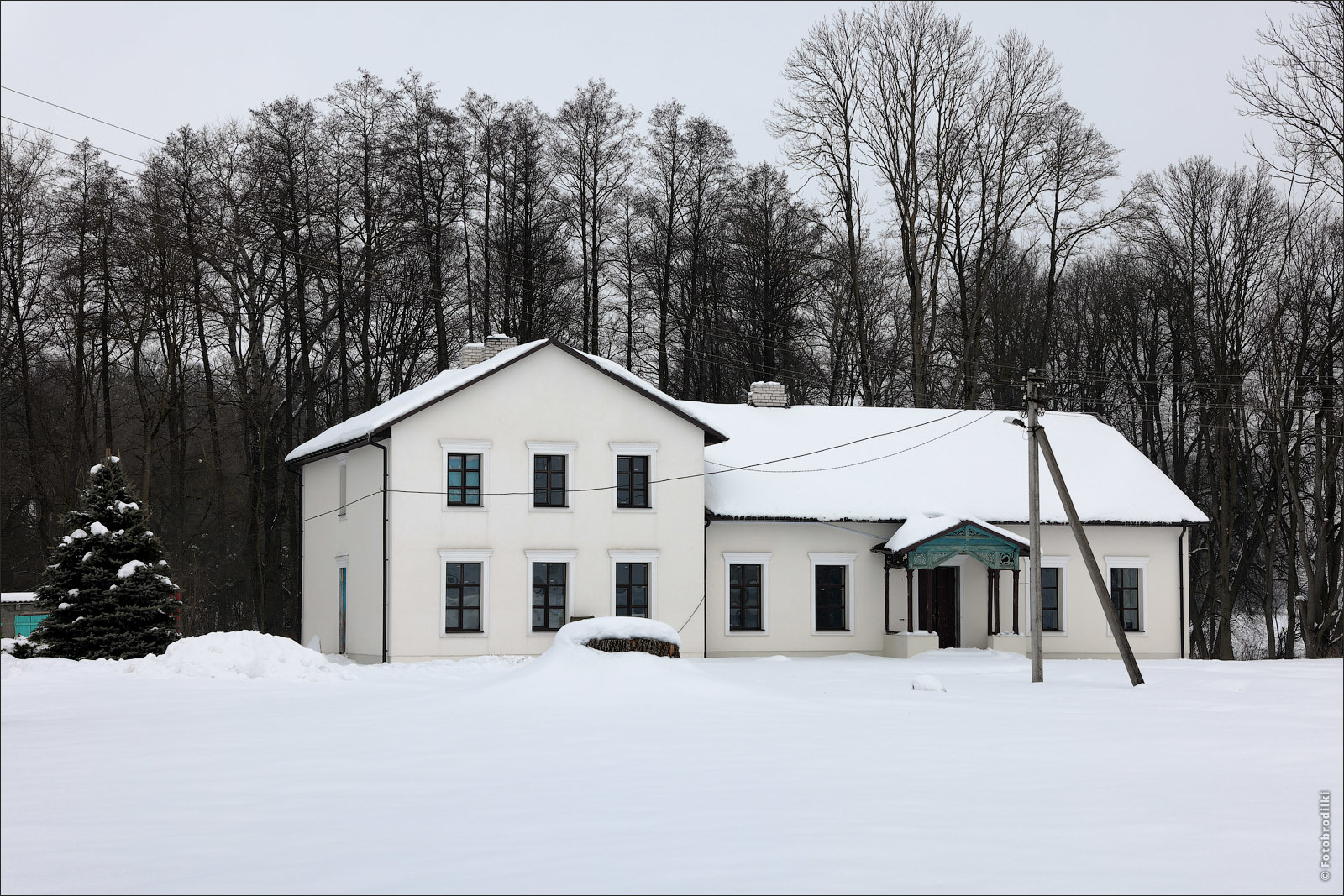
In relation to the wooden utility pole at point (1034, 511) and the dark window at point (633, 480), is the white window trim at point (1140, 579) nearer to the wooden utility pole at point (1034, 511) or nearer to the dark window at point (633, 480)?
the wooden utility pole at point (1034, 511)

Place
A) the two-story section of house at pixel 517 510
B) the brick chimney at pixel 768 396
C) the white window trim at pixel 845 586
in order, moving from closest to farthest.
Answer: the two-story section of house at pixel 517 510 → the white window trim at pixel 845 586 → the brick chimney at pixel 768 396

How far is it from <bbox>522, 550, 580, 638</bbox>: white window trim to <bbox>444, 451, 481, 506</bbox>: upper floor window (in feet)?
3.92

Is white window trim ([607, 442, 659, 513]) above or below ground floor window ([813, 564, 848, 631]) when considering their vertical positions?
above

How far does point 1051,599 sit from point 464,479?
14.7m

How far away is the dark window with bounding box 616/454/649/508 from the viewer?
1177 inches

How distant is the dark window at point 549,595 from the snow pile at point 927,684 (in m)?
10.0

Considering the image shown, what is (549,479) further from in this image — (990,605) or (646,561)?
(990,605)

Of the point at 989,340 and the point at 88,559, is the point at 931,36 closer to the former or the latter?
the point at 989,340

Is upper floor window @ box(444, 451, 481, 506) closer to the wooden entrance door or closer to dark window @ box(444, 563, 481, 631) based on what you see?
dark window @ box(444, 563, 481, 631)

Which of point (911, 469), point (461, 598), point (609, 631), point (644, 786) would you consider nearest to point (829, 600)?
point (911, 469)

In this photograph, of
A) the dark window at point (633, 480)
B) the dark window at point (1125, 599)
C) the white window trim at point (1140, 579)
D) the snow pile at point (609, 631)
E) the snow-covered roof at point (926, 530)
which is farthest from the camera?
the dark window at point (1125, 599)

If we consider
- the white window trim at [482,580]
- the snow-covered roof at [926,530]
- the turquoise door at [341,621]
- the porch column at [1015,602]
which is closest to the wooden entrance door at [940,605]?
the porch column at [1015,602]

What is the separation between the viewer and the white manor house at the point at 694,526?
28.4 metres

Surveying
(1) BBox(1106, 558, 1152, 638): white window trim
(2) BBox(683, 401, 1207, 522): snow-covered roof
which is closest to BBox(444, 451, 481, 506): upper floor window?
(2) BBox(683, 401, 1207, 522): snow-covered roof
